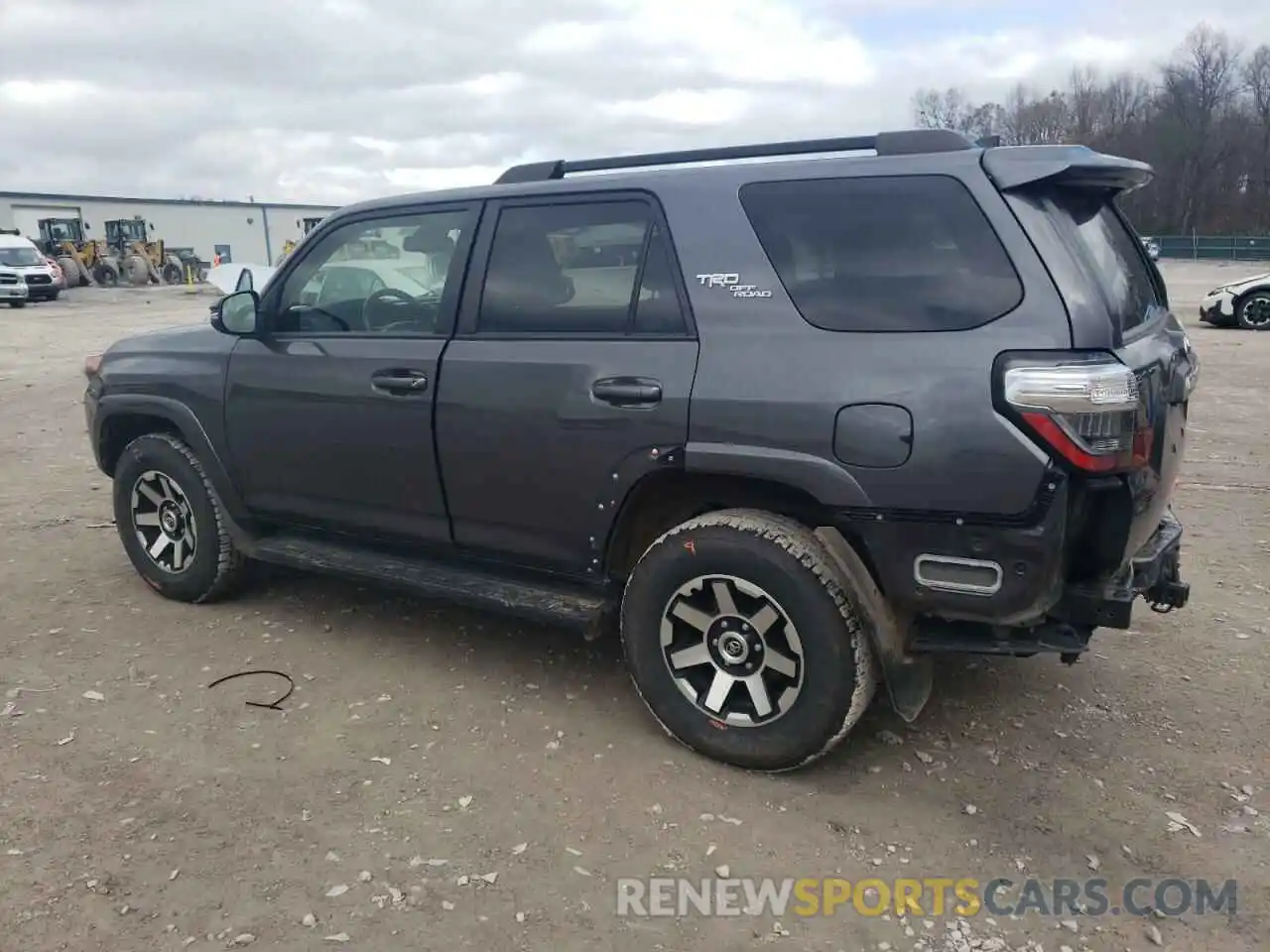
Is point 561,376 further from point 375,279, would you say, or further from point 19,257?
point 19,257

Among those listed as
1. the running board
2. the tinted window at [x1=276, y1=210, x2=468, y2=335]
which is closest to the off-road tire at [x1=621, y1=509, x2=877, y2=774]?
the running board

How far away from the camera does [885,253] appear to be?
2.94 m

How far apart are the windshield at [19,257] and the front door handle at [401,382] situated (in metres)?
29.7

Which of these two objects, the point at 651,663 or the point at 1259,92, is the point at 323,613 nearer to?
the point at 651,663

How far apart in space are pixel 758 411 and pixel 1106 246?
49.5 inches

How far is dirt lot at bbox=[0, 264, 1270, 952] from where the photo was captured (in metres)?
2.59

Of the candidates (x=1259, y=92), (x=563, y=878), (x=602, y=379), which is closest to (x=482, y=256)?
(x=602, y=379)

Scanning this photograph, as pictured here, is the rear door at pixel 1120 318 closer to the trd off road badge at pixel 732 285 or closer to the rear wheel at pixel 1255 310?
the trd off road badge at pixel 732 285

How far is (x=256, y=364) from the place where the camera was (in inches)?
167

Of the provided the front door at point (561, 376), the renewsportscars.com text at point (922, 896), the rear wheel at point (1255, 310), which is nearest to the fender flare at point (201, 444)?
the front door at point (561, 376)

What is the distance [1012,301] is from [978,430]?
382 mm

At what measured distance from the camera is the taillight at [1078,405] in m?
2.61

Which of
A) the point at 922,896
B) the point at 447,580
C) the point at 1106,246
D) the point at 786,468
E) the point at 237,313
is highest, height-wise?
the point at 1106,246

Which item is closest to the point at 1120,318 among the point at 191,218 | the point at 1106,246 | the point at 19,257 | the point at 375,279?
the point at 1106,246
